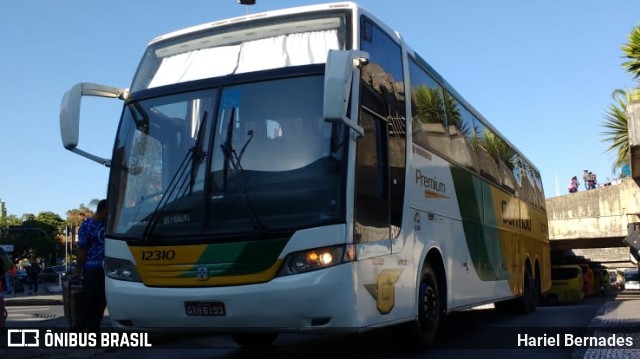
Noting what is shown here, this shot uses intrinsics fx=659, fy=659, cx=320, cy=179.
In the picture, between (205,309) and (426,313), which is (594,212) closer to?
(426,313)

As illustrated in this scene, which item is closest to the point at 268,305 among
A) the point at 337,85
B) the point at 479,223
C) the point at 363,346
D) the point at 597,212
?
the point at 337,85

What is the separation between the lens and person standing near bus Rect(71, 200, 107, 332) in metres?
8.16

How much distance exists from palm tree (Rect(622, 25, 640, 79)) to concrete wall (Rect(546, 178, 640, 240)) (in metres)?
15.2

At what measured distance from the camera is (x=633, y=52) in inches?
634

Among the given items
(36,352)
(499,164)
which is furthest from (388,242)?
(499,164)

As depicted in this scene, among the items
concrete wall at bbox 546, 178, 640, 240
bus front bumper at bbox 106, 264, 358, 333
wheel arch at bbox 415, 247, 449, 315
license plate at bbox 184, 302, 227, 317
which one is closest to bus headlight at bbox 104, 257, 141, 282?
bus front bumper at bbox 106, 264, 358, 333

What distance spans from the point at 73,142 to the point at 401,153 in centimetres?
343

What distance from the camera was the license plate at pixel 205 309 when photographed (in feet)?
19.3

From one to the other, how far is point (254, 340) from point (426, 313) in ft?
7.06

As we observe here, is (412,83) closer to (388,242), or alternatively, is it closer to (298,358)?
(388,242)

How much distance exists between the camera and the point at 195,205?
20.2 ft

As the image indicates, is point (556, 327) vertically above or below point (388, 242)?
below

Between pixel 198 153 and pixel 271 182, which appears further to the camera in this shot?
pixel 198 153

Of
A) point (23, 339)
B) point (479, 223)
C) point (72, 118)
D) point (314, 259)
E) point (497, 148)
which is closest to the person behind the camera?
point (314, 259)
